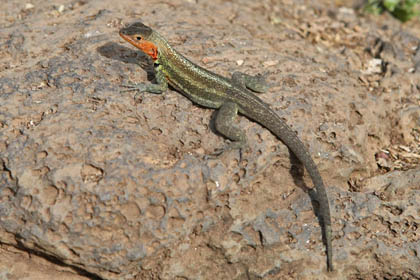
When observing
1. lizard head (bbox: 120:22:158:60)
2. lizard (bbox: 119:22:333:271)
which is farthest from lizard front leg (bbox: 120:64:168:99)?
lizard head (bbox: 120:22:158:60)

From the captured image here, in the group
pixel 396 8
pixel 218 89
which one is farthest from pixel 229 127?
pixel 396 8

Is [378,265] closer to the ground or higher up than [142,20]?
closer to the ground

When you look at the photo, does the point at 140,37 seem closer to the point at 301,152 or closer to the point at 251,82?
the point at 251,82

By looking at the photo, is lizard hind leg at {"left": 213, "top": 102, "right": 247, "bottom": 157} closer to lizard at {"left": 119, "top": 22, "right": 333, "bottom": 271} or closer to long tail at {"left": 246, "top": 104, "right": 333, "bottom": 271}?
lizard at {"left": 119, "top": 22, "right": 333, "bottom": 271}

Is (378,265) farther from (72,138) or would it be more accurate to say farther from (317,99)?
(72,138)

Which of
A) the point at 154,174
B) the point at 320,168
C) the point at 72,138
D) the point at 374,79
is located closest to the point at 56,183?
the point at 72,138

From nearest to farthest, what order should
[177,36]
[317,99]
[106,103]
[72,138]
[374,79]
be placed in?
[72,138] < [106,103] < [317,99] < [177,36] < [374,79]
